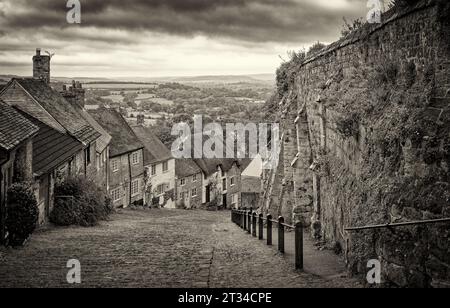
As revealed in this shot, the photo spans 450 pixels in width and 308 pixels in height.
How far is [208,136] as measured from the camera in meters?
58.1

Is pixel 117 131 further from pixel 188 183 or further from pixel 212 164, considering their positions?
pixel 212 164

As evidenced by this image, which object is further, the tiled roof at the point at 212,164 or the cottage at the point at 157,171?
the tiled roof at the point at 212,164

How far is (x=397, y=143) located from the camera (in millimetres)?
7195

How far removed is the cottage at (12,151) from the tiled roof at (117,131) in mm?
20510

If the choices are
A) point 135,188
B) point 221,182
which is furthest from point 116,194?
point 221,182

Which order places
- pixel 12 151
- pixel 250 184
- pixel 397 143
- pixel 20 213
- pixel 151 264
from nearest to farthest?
pixel 397 143
pixel 151 264
pixel 20 213
pixel 12 151
pixel 250 184

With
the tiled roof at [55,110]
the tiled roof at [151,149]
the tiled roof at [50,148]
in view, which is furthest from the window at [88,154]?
the tiled roof at [151,149]

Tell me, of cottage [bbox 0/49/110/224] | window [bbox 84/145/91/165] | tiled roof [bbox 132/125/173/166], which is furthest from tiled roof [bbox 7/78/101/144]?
tiled roof [bbox 132/125/173/166]

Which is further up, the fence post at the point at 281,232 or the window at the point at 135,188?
the fence post at the point at 281,232

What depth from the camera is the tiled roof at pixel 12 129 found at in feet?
41.8

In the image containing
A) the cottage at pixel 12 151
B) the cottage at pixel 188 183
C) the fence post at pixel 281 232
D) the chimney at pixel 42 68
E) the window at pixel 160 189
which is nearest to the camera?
the fence post at pixel 281 232

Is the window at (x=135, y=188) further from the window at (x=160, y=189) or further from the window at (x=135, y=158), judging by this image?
the window at (x=160, y=189)

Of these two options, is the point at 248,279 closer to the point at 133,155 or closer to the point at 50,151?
the point at 50,151

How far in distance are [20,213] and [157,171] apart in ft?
106
